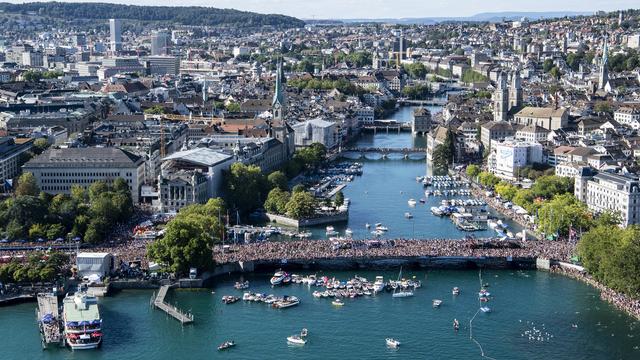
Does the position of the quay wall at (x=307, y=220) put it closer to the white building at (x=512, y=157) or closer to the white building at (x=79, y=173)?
the white building at (x=79, y=173)

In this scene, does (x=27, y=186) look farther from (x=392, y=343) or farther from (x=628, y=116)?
(x=628, y=116)

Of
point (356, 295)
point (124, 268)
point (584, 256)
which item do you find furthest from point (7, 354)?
point (584, 256)

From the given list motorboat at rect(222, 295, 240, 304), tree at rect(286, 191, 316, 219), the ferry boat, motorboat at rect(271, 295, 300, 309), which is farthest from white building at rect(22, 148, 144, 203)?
the ferry boat

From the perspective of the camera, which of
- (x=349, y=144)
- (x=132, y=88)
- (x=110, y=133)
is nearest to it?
(x=110, y=133)

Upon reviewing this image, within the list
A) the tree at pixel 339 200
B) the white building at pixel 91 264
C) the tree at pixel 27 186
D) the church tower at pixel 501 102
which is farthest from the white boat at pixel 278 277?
the church tower at pixel 501 102

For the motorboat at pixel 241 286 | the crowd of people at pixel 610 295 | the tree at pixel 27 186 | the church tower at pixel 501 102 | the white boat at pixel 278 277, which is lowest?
the motorboat at pixel 241 286

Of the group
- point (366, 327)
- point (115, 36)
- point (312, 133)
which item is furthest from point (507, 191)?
point (115, 36)

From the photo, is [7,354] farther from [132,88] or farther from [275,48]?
[275,48]
